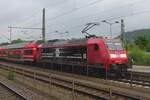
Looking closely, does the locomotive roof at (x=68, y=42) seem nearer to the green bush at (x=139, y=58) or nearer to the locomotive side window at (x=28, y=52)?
the locomotive side window at (x=28, y=52)

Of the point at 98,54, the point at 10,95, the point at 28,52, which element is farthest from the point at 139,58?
the point at 10,95

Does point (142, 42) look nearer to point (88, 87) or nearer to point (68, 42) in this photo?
point (68, 42)

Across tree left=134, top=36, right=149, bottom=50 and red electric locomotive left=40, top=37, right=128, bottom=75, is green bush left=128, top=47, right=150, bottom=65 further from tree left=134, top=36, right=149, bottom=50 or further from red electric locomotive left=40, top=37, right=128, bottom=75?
tree left=134, top=36, right=149, bottom=50

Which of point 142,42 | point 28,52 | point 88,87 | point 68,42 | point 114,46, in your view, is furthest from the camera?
point 142,42

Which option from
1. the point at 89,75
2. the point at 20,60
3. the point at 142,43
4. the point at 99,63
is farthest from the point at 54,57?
the point at 142,43

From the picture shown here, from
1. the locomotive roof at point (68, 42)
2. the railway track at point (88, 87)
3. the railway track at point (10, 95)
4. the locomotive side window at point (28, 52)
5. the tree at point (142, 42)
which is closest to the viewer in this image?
the railway track at point (88, 87)

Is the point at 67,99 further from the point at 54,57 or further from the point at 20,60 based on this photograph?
the point at 20,60

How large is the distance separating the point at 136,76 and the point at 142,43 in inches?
2176

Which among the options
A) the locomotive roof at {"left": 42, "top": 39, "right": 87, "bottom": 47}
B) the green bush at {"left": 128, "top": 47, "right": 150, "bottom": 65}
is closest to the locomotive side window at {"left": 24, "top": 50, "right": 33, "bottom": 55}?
the locomotive roof at {"left": 42, "top": 39, "right": 87, "bottom": 47}

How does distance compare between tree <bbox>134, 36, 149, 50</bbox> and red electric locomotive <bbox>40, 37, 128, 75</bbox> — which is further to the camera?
tree <bbox>134, 36, 149, 50</bbox>

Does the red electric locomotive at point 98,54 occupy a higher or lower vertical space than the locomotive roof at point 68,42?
lower

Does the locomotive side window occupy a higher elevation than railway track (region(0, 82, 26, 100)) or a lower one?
higher

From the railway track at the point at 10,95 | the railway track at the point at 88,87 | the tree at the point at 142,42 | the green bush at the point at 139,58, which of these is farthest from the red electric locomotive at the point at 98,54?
the tree at the point at 142,42

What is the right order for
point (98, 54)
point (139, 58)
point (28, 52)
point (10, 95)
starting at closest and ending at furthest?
point (10, 95) → point (98, 54) → point (28, 52) → point (139, 58)
